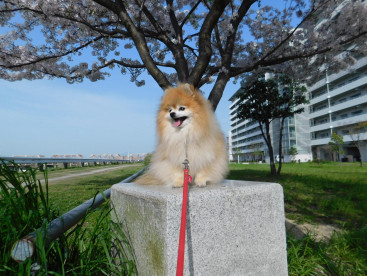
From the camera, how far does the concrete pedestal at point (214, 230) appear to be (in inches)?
46.1

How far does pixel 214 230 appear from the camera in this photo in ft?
4.13

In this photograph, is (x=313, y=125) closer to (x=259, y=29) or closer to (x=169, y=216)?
(x=259, y=29)

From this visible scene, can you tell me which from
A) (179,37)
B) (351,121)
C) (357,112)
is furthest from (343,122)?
(179,37)

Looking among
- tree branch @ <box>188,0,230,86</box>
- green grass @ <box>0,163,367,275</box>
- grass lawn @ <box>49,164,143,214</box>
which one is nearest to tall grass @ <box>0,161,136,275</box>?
green grass @ <box>0,163,367,275</box>

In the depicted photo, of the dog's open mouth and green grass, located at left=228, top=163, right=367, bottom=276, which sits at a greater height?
the dog's open mouth

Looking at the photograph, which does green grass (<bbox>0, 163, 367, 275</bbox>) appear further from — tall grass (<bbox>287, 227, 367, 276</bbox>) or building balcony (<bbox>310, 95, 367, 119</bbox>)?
building balcony (<bbox>310, 95, 367, 119</bbox>)

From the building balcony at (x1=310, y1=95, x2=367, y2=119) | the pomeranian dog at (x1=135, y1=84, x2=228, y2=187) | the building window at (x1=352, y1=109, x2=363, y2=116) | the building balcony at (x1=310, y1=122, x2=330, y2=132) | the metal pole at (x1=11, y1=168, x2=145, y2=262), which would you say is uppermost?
the building balcony at (x1=310, y1=95, x2=367, y2=119)

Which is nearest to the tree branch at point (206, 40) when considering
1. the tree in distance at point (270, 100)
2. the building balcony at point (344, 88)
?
the tree in distance at point (270, 100)

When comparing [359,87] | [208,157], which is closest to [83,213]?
[208,157]

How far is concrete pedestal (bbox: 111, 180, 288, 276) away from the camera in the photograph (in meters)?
1.17

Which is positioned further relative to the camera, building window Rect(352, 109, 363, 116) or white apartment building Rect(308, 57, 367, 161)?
building window Rect(352, 109, 363, 116)

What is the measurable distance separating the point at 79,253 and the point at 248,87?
35.1 ft

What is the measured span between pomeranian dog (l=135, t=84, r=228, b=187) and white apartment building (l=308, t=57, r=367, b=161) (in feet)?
124

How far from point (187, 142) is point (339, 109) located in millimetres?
44744
